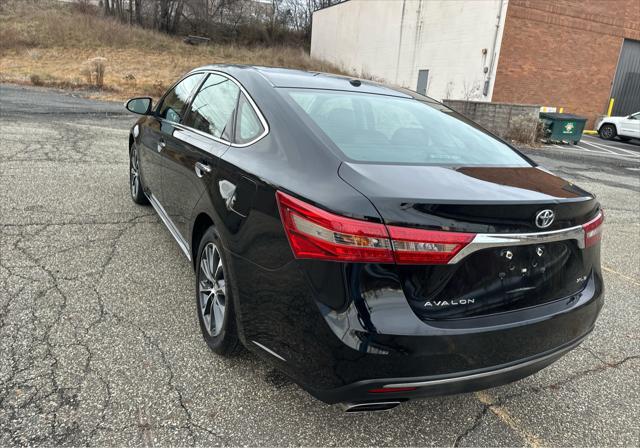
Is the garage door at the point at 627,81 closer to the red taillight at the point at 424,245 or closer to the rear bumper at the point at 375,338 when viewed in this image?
the rear bumper at the point at 375,338

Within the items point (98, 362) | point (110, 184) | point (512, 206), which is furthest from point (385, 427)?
point (110, 184)

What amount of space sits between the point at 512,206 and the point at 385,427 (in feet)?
4.03

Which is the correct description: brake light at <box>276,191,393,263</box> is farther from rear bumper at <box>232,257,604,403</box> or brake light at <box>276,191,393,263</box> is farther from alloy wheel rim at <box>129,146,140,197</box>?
alloy wheel rim at <box>129,146,140,197</box>

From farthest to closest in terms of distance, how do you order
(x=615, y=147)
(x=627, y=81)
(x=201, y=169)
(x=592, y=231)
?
1. (x=627, y=81)
2. (x=615, y=147)
3. (x=201, y=169)
4. (x=592, y=231)

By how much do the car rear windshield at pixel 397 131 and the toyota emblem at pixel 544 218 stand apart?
0.55 metres

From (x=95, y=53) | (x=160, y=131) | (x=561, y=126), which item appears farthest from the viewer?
(x=95, y=53)

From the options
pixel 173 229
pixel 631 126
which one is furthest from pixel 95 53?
pixel 173 229

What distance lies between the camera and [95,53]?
31.0m

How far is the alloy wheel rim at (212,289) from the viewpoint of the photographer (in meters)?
2.58

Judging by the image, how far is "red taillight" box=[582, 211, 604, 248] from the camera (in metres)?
2.16

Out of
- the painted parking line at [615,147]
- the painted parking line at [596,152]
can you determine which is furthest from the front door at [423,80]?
the painted parking line at [596,152]

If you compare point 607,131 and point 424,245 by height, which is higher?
point 424,245

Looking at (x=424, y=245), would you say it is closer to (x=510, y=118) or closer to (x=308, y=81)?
(x=308, y=81)

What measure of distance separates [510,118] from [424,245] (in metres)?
15.3
